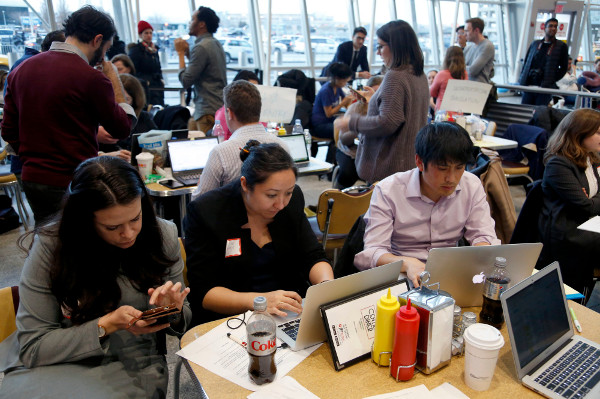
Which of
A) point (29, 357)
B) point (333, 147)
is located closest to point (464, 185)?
point (29, 357)

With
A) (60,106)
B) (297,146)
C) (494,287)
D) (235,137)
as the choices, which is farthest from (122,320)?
(297,146)

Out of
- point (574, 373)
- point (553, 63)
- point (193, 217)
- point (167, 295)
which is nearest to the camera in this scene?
point (574, 373)

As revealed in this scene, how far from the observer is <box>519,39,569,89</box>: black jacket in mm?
7473

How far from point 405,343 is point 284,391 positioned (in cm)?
33

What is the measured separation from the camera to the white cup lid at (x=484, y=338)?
4.00ft

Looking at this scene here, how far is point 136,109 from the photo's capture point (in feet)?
12.1

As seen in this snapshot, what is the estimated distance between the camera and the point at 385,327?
1276 mm

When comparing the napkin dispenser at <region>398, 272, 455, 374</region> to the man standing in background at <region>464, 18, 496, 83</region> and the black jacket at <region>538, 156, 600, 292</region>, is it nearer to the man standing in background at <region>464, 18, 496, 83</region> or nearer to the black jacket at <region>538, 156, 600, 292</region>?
the black jacket at <region>538, 156, 600, 292</region>

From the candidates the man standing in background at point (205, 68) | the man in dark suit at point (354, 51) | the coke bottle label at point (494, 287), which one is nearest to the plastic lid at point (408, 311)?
the coke bottle label at point (494, 287)

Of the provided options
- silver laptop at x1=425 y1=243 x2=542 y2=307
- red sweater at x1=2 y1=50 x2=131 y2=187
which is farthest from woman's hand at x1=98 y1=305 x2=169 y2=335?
red sweater at x1=2 y1=50 x2=131 y2=187

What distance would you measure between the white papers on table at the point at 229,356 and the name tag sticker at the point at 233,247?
1.21 feet

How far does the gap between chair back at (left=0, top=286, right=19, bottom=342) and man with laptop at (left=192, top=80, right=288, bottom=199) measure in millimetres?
1211

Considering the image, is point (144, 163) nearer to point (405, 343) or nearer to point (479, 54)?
point (405, 343)

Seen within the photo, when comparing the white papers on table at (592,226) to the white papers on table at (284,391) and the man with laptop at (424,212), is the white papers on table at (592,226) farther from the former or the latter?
the white papers on table at (284,391)
